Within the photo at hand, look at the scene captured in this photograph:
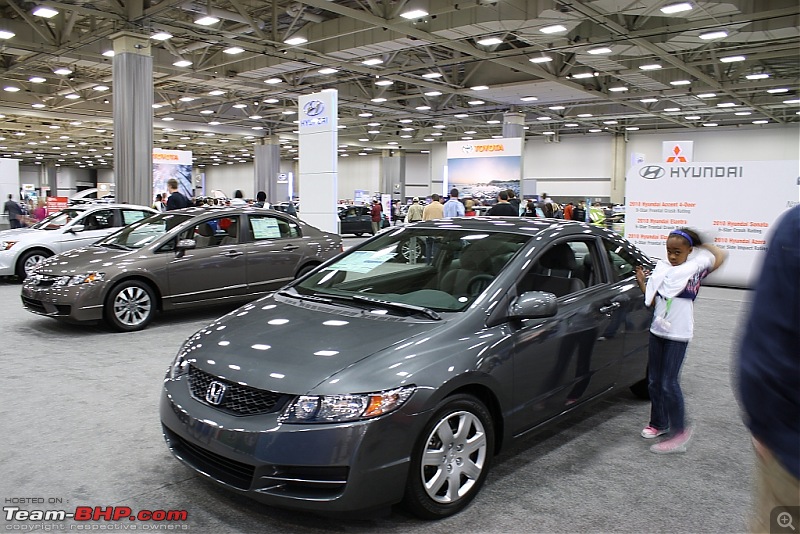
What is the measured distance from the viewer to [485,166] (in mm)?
19672

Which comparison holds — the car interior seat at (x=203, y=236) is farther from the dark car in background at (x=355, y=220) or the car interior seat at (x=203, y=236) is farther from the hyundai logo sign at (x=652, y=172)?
the dark car in background at (x=355, y=220)

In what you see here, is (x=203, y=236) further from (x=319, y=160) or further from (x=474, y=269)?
(x=319, y=160)

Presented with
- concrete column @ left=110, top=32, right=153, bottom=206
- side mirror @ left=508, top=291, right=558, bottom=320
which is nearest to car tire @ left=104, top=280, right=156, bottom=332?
side mirror @ left=508, top=291, right=558, bottom=320

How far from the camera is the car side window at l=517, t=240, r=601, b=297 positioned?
3.68 meters

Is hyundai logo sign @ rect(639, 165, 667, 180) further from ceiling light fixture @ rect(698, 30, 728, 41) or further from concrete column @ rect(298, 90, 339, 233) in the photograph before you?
concrete column @ rect(298, 90, 339, 233)

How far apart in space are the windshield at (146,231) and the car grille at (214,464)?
490 cm

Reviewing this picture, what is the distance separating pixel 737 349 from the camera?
146 centimetres

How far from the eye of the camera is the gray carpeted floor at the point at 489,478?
9.75 ft

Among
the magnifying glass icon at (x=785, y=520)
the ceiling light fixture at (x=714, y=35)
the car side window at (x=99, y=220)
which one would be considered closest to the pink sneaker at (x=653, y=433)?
the magnifying glass icon at (x=785, y=520)

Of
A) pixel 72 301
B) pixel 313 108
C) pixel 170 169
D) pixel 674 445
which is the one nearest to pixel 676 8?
pixel 313 108

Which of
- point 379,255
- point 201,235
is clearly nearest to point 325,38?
point 201,235

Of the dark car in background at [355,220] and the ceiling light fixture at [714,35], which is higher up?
the ceiling light fixture at [714,35]

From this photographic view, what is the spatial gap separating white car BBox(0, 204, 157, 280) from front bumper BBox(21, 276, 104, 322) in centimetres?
433

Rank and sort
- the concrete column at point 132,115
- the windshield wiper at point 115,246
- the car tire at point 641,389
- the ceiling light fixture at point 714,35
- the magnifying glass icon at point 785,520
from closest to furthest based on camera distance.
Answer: the magnifying glass icon at point 785,520 → the car tire at point 641,389 → the windshield wiper at point 115,246 → the ceiling light fixture at point 714,35 → the concrete column at point 132,115
